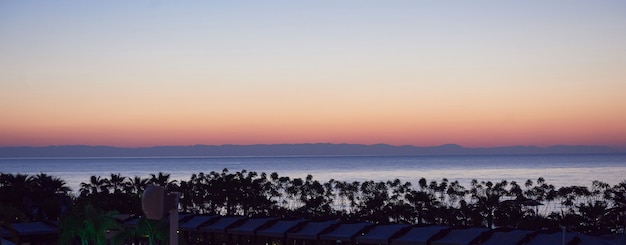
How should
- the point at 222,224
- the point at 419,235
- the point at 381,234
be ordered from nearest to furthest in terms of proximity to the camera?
the point at 419,235
the point at 381,234
the point at 222,224

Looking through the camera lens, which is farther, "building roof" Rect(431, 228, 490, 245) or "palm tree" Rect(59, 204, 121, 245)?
"building roof" Rect(431, 228, 490, 245)

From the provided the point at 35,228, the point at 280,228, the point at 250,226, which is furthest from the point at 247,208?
the point at 280,228

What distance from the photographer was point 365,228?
29188 millimetres

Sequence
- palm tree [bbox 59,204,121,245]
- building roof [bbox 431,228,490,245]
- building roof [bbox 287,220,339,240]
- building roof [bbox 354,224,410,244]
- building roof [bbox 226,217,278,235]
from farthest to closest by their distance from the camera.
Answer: building roof [bbox 226,217,278,235] < building roof [bbox 287,220,339,240] < building roof [bbox 354,224,410,244] < building roof [bbox 431,228,490,245] < palm tree [bbox 59,204,121,245]

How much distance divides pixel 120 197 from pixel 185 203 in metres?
9.90

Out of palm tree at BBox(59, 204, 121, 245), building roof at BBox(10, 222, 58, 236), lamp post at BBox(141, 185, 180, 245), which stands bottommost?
building roof at BBox(10, 222, 58, 236)

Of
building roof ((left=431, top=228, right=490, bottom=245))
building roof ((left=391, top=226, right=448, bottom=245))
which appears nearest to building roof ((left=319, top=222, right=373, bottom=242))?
building roof ((left=391, top=226, right=448, bottom=245))

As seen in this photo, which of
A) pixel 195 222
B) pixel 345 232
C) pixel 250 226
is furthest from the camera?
pixel 195 222

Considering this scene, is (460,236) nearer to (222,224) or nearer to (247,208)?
(222,224)

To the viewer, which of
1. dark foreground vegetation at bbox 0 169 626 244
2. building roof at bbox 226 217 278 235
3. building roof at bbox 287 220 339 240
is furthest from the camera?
building roof at bbox 226 217 278 235

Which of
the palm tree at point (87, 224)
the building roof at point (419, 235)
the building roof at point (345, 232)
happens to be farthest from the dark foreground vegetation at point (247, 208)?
the building roof at point (345, 232)

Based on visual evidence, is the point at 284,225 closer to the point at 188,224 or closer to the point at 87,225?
the point at 188,224

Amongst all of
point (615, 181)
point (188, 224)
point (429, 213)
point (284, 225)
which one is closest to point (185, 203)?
point (429, 213)

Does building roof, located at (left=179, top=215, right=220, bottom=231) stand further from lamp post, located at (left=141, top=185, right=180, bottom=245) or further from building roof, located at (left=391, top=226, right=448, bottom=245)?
lamp post, located at (left=141, top=185, right=180, bottom=245)
